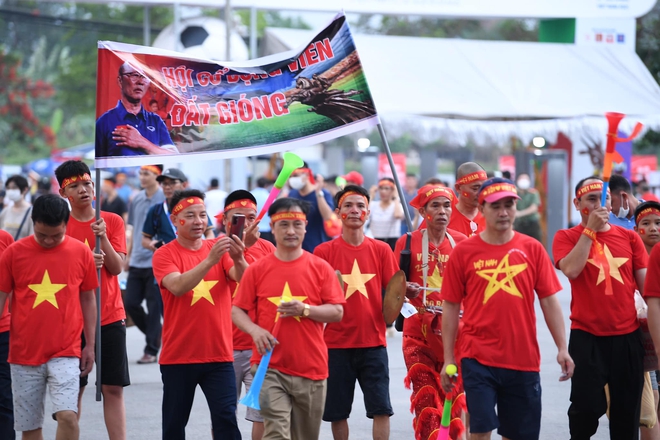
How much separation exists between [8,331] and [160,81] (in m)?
1.97

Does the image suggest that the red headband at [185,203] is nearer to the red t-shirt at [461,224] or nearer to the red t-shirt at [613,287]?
the red t-shirt at [461,224]

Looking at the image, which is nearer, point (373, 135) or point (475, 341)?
point (475, 341)

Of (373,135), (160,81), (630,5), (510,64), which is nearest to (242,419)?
(160,81)

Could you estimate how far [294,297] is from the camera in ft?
18.4

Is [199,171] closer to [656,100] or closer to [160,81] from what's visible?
[656,100]

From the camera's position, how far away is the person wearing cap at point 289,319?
557 centimetres

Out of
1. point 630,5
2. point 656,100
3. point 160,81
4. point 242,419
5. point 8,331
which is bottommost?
point 242,419

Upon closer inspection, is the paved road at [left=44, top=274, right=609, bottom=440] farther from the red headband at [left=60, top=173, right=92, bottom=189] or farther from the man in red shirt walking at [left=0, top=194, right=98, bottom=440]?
the red headband at [left=60, top=173, right=92, bottom=189]

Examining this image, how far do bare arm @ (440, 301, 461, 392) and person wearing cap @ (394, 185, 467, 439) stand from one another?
0.93m

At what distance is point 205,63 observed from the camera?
267 inches

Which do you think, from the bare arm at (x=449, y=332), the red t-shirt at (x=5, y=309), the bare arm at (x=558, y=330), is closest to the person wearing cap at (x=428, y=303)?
the bare arm at (x=449, y=332)

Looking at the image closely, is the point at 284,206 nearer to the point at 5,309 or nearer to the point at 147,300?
Result: the point at 5,309

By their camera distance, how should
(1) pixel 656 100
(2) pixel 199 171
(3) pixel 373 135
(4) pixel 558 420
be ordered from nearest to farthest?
(4) pixel 558 420 < (1) pixel 656 100 < (2) pixel 199 171 < (3) pixel 373 135

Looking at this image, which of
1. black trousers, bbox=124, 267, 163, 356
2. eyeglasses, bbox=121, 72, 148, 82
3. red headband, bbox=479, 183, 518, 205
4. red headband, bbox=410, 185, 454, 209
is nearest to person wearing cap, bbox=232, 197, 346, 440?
red headband, bbox=479, 183, 518, 205
